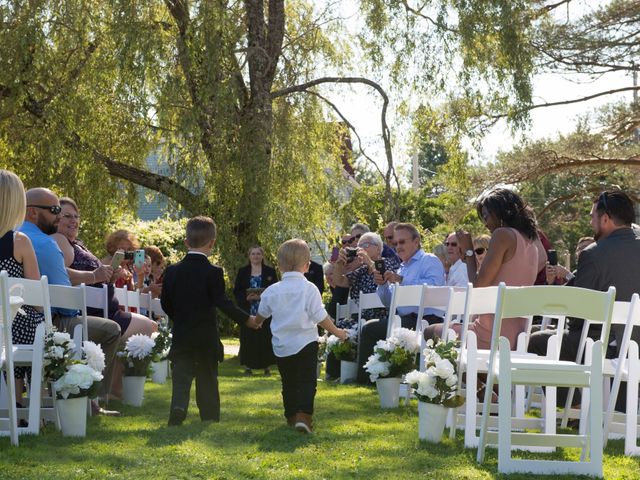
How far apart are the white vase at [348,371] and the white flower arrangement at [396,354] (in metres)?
2.43

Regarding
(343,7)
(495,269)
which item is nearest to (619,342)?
(495,269)

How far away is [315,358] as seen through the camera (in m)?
7.33

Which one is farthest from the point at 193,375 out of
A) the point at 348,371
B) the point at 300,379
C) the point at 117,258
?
the point at 348,371

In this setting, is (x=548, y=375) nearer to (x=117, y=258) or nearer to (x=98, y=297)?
(x=117, y=258)

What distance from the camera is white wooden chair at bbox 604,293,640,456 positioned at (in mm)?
6414

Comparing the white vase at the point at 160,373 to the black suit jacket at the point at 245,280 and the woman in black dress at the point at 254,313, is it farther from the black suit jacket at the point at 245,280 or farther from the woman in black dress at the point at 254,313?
the black suit jacket at the point at 245,280

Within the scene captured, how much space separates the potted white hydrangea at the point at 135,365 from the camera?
8884mm

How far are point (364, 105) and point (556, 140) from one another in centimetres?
700

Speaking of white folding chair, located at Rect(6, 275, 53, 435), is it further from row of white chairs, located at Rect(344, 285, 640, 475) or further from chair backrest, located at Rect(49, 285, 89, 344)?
row of white chairs, located at Rect(344, 285, 640, 475)

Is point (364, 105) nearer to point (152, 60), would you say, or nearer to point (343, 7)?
point (343, 7)

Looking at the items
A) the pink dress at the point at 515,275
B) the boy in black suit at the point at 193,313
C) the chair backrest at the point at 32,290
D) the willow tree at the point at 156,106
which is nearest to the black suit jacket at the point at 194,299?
the boy in black suit at the point at 193,313

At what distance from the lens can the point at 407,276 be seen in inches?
402

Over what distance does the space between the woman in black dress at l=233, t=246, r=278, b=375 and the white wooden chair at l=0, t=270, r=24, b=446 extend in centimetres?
641

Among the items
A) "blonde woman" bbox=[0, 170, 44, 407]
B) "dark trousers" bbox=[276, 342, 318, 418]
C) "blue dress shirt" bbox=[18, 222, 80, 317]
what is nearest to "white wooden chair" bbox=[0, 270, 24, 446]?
"blonde woman" bbox=[0, 170, 44, 407]
